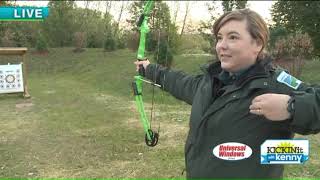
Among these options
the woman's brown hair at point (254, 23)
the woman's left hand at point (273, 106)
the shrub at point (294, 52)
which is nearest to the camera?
the woman's left hand at point (273, 106)

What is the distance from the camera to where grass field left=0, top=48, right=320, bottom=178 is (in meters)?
5.53

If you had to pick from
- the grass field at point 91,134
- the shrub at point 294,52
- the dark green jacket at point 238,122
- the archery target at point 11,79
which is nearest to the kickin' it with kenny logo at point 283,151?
the dark green jacket at point 238,122

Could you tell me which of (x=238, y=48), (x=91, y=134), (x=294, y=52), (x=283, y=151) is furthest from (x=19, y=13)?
(x=294, y=52)

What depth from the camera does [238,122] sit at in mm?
1776

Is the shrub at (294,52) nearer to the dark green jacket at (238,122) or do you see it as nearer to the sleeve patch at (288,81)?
the dark green jacket at (238,122)

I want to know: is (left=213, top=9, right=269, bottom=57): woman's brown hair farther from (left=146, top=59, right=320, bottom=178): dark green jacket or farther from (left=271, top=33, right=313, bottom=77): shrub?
(left=271, top=33, right=313, bottom=77): shrub

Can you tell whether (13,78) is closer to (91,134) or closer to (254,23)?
(91,134)

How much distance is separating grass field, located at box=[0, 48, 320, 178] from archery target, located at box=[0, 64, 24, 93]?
0.94 ft

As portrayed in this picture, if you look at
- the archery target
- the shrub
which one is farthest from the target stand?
the shrub

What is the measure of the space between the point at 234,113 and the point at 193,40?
22305mm

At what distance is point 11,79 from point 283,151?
11.8 metres

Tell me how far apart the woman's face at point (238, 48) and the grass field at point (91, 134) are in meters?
Answer: 3.56

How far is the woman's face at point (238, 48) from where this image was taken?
181 cm

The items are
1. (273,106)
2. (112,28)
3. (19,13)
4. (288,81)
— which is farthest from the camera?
(112,28)
